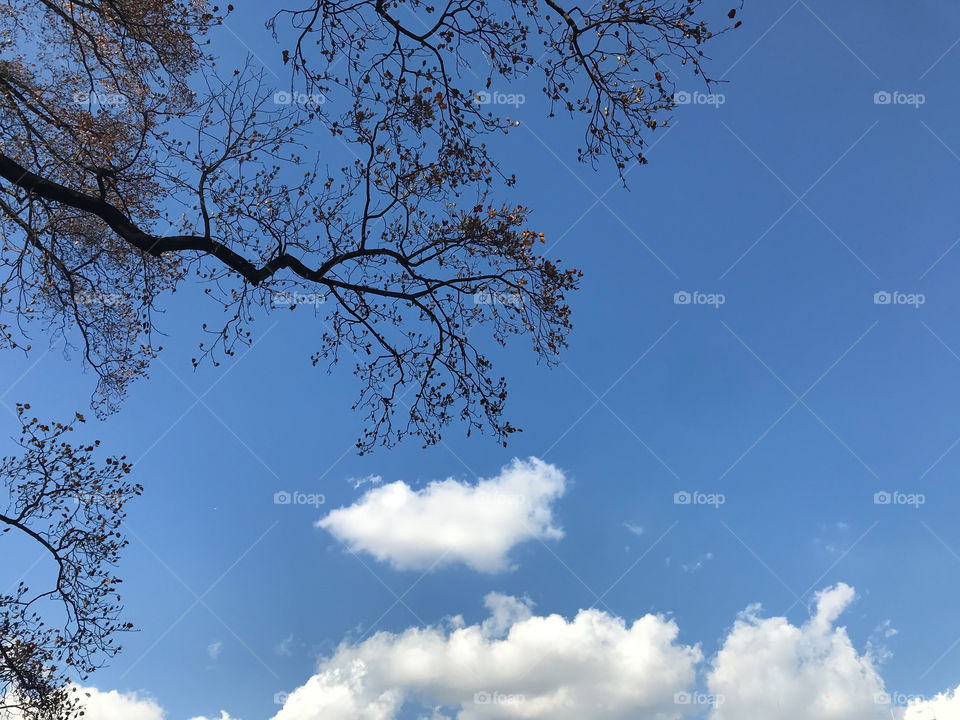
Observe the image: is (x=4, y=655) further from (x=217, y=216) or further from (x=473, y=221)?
(x=473, y=221)

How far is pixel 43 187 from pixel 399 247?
3783mm

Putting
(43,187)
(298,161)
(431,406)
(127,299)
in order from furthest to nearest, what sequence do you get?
1. (127,299)
2. (431,406)
3. (298,161)
4. (43,187)

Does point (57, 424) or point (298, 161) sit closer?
point (298, 161)

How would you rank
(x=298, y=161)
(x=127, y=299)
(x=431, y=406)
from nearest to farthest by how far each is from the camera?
1. (x=298, y=161)
2. (x=431, y=406)
3. (x=127, y=299)

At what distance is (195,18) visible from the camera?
A: 9641 millimetres

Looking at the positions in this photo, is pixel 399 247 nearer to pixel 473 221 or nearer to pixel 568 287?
pixel 473 221

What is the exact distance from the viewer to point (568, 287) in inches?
317

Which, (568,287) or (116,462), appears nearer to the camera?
(568,287)

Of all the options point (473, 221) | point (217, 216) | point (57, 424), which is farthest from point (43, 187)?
point (473, 221)

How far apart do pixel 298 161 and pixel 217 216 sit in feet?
3.58

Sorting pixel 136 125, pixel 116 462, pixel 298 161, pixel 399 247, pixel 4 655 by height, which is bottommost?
pixel 4 655

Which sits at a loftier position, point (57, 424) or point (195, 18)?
point (195, 18)

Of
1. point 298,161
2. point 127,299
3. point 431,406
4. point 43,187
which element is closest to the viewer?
point 43,187

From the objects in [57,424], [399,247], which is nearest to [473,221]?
[399,247]
